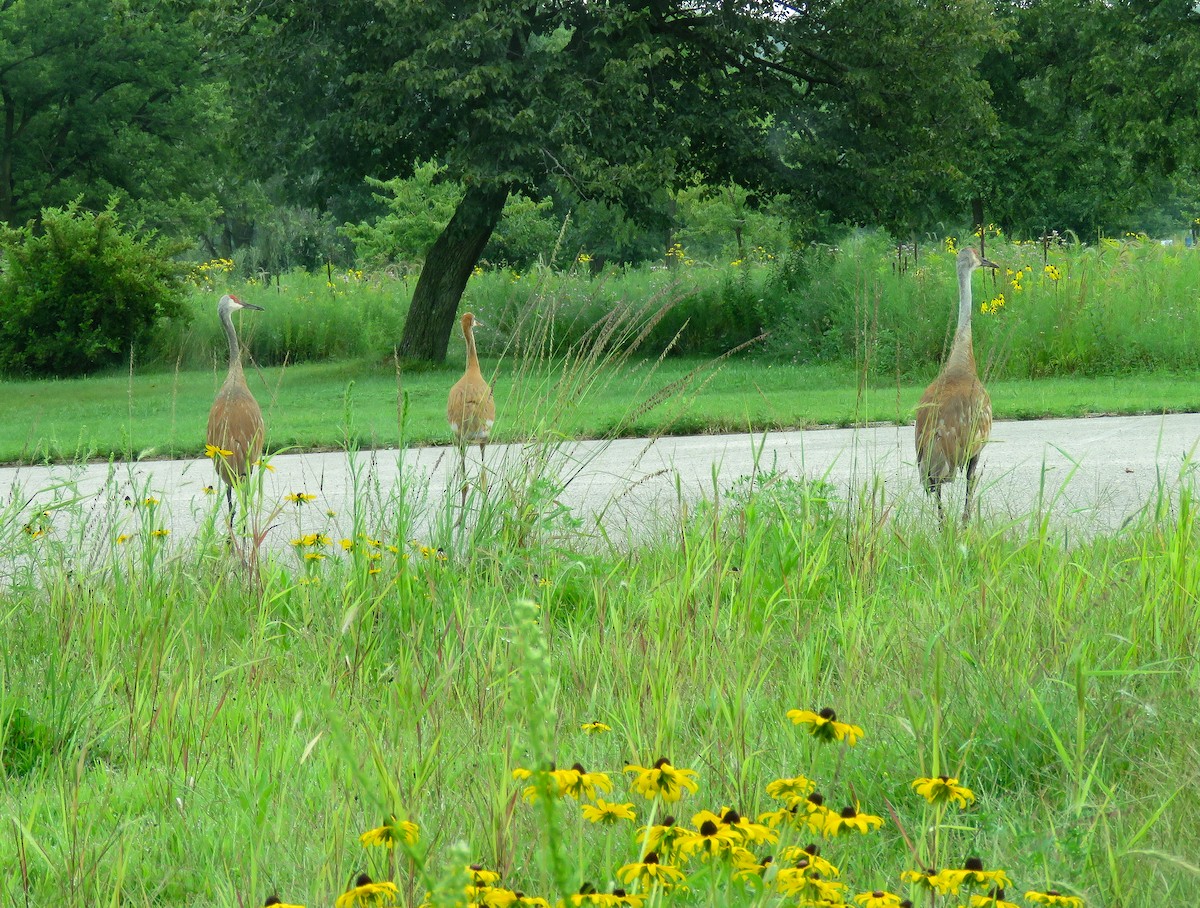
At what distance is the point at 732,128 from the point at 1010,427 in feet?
29.2

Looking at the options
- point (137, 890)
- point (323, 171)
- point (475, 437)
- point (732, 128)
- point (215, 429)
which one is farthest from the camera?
point (323, 171)

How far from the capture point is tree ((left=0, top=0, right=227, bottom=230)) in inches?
1318

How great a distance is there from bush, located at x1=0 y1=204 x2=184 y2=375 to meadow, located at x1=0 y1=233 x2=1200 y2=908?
16.4 meters

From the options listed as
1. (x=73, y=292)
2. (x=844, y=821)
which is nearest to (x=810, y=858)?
(x=844, y=821)

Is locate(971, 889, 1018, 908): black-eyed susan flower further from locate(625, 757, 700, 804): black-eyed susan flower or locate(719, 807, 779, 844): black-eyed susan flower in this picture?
locate(625, 757, 700, 804): black-eyed susan flower

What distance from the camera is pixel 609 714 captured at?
3.19 m

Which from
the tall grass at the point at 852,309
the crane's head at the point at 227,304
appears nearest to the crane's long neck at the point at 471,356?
the tall grass at the point at 852,309

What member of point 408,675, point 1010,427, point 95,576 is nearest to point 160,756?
point 408,675

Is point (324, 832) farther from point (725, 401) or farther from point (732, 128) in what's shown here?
point (732, 128)

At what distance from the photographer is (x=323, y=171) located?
20.4 m

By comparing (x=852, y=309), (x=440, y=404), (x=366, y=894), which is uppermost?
(x=852, y=309)

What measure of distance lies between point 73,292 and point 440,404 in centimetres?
931

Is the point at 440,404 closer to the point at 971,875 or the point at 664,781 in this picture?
the point at 664,781

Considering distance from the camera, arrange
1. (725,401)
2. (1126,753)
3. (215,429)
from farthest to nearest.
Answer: (725,401)
(215,429)
(1126,753)
